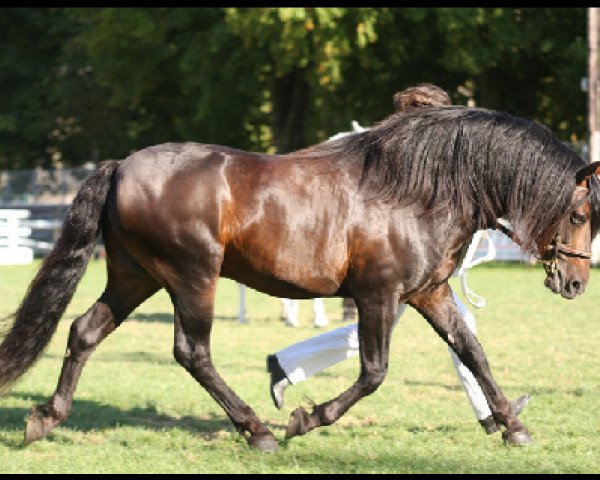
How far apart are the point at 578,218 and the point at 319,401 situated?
8.90 ft

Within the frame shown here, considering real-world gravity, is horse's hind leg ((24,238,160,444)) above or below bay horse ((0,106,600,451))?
below

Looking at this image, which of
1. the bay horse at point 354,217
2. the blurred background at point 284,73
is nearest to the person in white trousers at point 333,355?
the bay horse at point 354,217

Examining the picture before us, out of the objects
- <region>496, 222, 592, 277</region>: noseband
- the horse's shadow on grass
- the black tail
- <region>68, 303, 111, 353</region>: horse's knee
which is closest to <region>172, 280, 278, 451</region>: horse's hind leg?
the horse's shadow on grass

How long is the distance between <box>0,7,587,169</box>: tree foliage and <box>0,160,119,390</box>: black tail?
1817 centimetres

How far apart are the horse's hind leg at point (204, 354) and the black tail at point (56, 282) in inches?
28.5

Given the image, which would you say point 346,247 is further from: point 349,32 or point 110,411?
point 349,32

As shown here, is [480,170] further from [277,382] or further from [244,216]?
[277,382]

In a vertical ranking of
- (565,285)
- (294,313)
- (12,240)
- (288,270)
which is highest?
(288,270)

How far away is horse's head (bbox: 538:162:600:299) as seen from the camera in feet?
21.6

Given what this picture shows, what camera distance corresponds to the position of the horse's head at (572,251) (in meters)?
6.59

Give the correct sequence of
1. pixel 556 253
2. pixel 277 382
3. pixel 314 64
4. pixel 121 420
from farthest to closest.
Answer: pixel 314 64 < pixel 121 420 < pixel 277 382 < pixel 556 253

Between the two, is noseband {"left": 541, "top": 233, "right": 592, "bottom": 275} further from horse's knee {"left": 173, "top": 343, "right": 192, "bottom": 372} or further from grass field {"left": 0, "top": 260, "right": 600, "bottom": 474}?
horse's knee {"left": 173, "top": 343, "right": 192, "bottom": 372}

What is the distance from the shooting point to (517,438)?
→ 677cm

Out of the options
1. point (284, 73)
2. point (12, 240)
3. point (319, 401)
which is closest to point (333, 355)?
point (319, 401)
